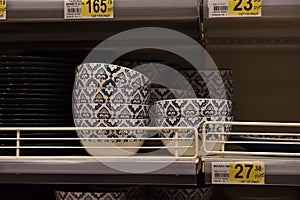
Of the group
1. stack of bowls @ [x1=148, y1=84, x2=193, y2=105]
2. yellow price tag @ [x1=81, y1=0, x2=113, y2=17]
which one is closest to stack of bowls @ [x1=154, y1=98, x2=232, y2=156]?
stack of bowls @ [x1=148, y1=84, x2=193, y2=105]

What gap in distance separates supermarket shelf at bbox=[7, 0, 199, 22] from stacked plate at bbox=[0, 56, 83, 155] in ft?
0.32

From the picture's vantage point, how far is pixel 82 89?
101 centimetres

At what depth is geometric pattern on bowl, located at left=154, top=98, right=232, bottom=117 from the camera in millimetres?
990

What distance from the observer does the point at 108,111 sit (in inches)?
39.3

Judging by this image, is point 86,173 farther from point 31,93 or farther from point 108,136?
point 31,93

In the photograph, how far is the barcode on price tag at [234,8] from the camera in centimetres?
99

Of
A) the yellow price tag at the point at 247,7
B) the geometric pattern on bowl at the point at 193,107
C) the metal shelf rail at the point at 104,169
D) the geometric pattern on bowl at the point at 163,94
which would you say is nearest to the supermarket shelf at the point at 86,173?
the metal shelf rail at the point at 104,169

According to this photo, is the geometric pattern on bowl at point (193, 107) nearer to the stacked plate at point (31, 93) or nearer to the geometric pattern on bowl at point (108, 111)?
the geometric pattern on bowl at point (108, 111)

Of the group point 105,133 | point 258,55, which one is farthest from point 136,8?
point 258,55

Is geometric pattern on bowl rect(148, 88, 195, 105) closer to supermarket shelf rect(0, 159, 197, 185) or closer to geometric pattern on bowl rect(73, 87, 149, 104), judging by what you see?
geometric pattern on bowl rect(73, 87, 149, 104)

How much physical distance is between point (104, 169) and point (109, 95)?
152 mm

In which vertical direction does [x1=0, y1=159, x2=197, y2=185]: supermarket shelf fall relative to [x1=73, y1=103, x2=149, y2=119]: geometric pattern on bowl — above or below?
below

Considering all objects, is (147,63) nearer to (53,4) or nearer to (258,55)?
(53,4)

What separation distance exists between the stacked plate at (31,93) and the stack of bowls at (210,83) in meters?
0.30
